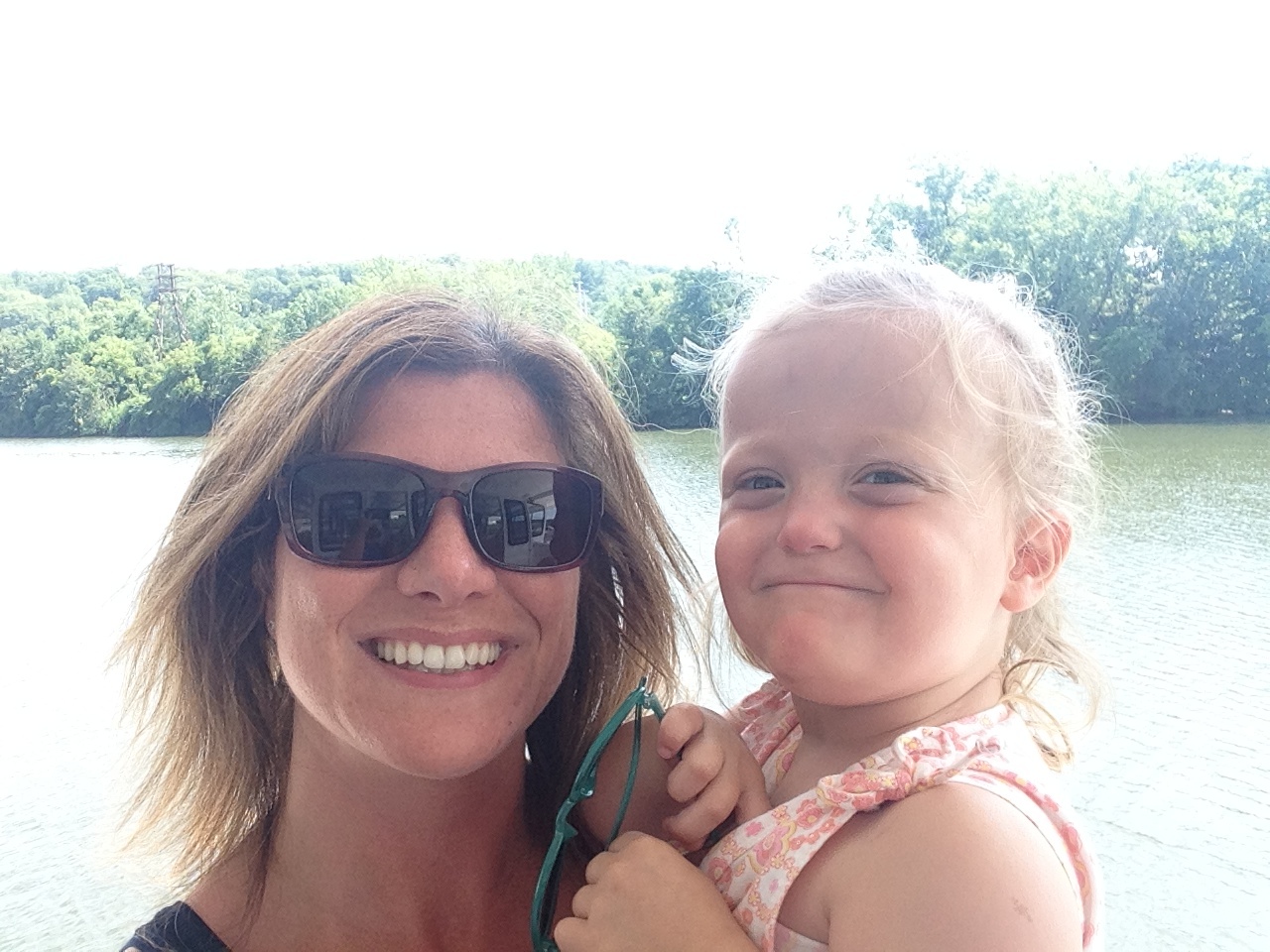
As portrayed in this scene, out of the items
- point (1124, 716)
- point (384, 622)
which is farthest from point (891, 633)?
point (1124, 716)

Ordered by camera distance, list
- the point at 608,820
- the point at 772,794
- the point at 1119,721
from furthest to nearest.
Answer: the point at 1119,721
the point at 608,820
the point at 772,794

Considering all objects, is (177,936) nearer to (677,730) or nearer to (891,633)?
(677,730)

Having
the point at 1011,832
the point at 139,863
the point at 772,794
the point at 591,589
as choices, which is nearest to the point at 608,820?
the point at 772,794

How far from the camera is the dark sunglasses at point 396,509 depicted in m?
1.26

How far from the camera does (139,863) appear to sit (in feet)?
5.92

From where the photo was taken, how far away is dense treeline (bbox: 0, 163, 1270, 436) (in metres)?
13.8

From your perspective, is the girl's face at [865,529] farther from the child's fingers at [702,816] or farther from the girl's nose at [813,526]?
the child's fingers at [702,816]

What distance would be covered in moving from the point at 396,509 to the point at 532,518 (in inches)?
7.2

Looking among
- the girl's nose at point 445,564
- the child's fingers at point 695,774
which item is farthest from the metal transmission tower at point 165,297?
the child's fingers at point 695,774

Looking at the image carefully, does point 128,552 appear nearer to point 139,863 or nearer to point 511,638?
point 139,863

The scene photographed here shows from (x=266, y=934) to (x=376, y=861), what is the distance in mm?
165

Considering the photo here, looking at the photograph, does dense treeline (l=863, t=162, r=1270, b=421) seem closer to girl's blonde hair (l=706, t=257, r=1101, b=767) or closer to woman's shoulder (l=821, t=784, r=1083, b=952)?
girl's blonde hair (l=706, t=257, r=1101, b=767)

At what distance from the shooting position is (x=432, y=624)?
48.6 inches

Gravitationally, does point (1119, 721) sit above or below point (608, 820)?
below
